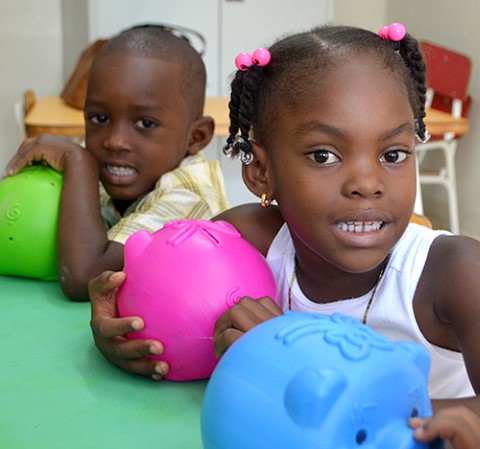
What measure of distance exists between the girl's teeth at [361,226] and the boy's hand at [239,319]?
145 mm

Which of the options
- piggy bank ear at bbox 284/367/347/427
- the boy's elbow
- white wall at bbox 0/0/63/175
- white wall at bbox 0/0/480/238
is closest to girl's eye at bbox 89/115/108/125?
the boy's elbow

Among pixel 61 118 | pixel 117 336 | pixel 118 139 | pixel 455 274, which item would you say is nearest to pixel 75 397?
pixel 117 336

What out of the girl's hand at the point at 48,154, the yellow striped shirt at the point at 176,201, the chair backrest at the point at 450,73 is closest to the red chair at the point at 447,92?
the chair backrest at the point at 450,73

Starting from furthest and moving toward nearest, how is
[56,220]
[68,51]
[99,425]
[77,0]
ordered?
[68,51]
[77,0]
[56,220]
[99,425]

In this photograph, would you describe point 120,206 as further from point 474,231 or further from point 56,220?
point 474,231

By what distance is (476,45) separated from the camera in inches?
168

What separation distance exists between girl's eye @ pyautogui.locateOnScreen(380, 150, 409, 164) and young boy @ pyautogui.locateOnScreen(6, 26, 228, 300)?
2.21 ft

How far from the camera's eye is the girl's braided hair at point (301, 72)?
114cm

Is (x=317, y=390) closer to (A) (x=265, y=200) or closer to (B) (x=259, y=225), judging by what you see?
(A) (x=265, y=200)

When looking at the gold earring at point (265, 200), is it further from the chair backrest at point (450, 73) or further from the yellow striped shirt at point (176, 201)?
the chair backrest at point (450, 73)

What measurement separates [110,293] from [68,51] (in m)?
4.04

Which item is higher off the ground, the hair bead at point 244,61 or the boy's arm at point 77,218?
the hair bead at point 244,61

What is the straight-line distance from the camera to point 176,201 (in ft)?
5.66

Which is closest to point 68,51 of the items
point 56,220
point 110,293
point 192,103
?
point 192,103
